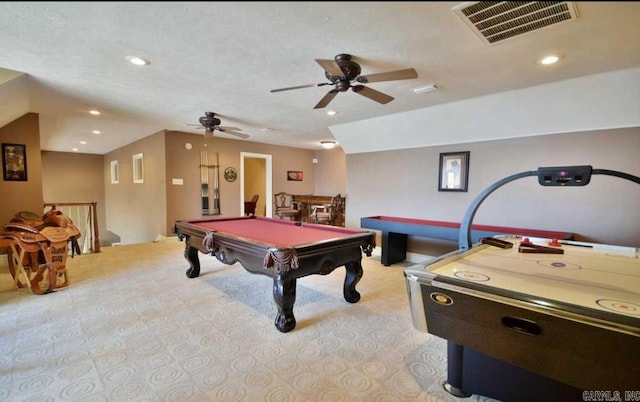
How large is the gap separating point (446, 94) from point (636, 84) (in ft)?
A: 5.56

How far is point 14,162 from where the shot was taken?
14.5ft

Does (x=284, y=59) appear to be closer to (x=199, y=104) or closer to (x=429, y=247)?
(x=199, y=104)

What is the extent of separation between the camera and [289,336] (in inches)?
101

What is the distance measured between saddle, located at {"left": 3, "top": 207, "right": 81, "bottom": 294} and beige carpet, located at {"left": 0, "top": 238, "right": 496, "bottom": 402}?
0.18m

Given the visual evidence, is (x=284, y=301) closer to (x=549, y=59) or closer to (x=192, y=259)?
(x=192, y=259)

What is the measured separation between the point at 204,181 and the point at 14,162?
3098 mm

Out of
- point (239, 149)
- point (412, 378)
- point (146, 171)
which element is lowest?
point (412, 378)

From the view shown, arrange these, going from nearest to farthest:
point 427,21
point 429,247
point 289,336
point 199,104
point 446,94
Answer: point 427,21 < point 289,336 < point 446,94 < point 199,104 < point 429,247

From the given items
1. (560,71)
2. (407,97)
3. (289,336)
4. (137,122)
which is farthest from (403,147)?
A: (137,122)

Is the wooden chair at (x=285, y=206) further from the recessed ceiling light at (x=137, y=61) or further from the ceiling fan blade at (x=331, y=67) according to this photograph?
the ceiling fan blade at (x=331, y=67)

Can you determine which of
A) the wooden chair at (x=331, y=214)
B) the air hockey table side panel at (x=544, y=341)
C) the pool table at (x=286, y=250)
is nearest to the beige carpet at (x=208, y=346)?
the pool table at (x=286, y=250)

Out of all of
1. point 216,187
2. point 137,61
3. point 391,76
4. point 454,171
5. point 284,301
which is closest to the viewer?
point 391,76

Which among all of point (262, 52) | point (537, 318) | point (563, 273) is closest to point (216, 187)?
point (262, 52)

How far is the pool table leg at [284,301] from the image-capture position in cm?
262
